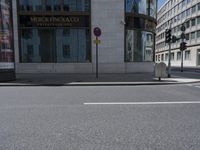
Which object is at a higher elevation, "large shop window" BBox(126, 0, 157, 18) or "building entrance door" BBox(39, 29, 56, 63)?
"large shop window" BBox(126, 0, 157, 18)

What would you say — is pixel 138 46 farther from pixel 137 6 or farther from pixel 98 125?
pixel 98 125

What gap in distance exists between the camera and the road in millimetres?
4160

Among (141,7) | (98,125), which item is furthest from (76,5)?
(98,125)

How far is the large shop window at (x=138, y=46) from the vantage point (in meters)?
20.3

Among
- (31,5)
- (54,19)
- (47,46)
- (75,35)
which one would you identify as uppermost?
(31,5)

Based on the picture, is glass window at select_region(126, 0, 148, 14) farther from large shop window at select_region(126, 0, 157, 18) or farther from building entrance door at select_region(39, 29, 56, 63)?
building entrance door at select_region(39, 29, 56, 63)

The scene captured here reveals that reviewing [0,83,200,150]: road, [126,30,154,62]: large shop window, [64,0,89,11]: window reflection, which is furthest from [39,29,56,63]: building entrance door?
[0,83,200,150]: road

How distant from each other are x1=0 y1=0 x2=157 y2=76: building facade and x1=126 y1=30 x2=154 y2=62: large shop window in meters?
0.09

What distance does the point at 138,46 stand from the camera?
68.5ft

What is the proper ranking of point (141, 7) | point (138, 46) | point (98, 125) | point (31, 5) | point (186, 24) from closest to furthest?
point (98, 125)
point (31, 5)
point (138, 46)
point (141, 7)
point (186, 24)

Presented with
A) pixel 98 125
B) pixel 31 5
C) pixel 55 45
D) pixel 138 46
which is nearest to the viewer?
pixel 98 125

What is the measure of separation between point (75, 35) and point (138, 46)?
5.95 m

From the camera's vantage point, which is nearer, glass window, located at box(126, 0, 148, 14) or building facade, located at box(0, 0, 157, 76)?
building facade, located at box(0, 0, 157, 76)

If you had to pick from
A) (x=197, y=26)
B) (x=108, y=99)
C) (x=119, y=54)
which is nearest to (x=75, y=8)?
(x=119, y=54)
